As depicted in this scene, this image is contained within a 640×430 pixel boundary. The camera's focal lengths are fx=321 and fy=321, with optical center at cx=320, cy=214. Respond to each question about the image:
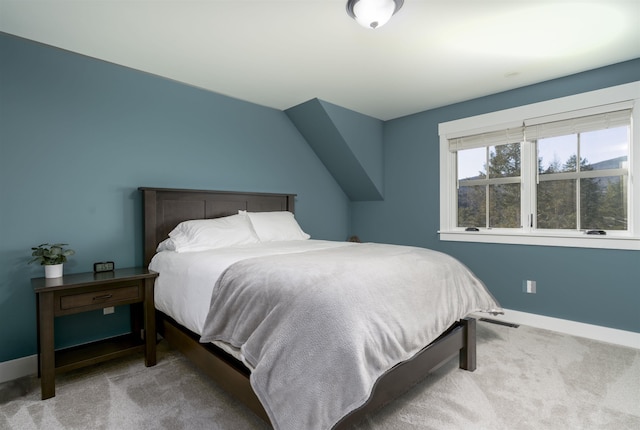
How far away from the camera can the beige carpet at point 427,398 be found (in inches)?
65.5

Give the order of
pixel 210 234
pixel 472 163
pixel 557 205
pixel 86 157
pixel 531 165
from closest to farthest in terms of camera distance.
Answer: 1. pixel 86 157
2. pixel 210 234
3. pixel 557 205
4. pixel 531 165
5. pixel 472 163

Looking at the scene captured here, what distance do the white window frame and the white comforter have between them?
1.60 m

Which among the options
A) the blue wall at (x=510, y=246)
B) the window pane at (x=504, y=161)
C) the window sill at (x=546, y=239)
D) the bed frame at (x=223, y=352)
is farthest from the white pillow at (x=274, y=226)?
the window pane at (x=504, y=161)

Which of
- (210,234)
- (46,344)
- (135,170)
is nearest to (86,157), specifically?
(135,170)

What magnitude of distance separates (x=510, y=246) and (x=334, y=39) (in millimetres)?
2639

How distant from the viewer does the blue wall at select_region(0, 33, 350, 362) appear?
7.28 feet

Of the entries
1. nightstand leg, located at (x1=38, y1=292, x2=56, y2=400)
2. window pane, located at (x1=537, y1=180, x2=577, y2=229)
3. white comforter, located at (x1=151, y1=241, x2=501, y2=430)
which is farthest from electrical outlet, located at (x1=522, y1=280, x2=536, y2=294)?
nightstand leg, located at (x1=38, y1=292, x2=56, y2=400)

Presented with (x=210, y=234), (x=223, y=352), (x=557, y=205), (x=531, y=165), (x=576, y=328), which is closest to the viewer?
(x=223, y=352)

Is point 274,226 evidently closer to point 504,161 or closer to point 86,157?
point 86,157

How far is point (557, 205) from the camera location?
3.13 m

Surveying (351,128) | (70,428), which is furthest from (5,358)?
(351,128)

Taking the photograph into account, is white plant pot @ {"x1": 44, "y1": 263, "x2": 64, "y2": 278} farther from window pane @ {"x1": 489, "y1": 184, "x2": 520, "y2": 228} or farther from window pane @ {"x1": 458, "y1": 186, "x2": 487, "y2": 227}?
window pane @ {"x1": 489, "y1": 184, "x2": 520, "y2": 228}

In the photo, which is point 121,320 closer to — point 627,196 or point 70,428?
point 70,428

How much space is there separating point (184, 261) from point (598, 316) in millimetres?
3456
